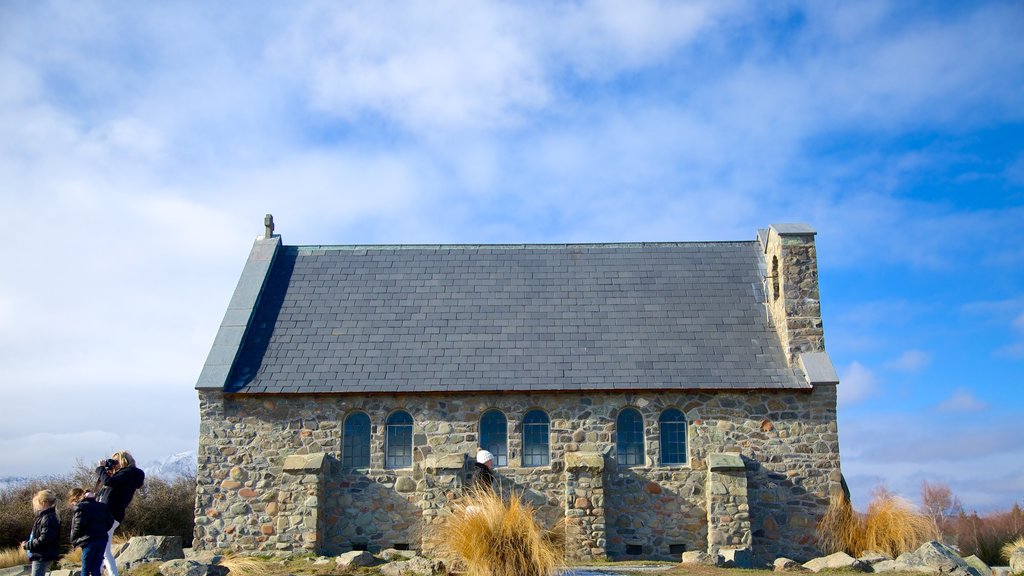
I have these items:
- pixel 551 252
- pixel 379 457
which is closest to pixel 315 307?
pixel 379 457

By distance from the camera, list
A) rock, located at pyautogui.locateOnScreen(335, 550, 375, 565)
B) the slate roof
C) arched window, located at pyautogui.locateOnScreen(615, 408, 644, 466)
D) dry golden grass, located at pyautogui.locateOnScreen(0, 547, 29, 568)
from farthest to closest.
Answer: the slate roof → arched window, located at pyautogui.locateOnScreen(615, 408, 644, 466) → dry golden grass, located at pyautogui.locateOnScreen(0, 547, 29, 568) → rock, located at pyautogui.locateOnScreen(335, 550, 375, 565)

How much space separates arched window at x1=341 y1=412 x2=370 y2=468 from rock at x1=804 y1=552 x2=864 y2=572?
953 centimetres

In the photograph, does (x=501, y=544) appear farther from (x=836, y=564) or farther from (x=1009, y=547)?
(x=1009, y=547)

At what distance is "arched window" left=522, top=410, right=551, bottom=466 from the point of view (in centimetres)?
1928

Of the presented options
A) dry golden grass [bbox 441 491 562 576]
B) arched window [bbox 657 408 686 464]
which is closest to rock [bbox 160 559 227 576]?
dry golden grass [bbox 441 491 562 576]

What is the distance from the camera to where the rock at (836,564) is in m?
15.7

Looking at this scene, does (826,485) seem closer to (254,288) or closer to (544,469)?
(544,469)

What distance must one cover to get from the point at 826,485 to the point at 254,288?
1448 centimetres

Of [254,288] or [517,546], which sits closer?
[517,546]

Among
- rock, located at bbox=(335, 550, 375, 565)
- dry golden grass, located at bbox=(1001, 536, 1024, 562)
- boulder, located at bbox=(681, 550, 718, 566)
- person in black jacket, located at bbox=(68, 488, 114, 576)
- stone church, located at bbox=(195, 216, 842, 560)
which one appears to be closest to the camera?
person in black jacket, located at bbox=(68, 488, 114, 576)

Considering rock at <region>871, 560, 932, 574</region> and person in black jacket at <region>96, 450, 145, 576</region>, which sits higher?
person in black jacket at <region>96, 450, 145, 576</region>

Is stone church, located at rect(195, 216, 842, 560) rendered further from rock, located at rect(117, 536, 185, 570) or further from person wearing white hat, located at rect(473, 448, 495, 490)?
person wearing white hat, located at rect(473, 448, 495, 490)

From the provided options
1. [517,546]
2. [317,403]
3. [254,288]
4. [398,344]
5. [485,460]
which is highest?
[254,288]

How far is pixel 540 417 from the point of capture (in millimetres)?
19516
